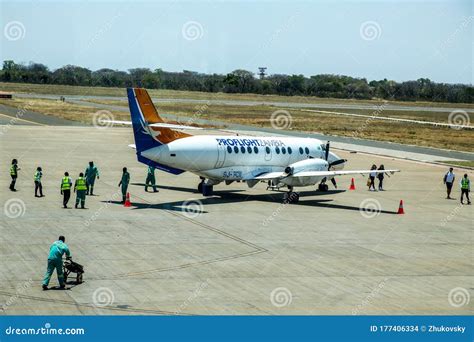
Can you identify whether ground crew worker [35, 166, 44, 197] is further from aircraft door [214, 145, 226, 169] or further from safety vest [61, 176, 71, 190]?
aircraft door [214, 145, 226, 169]

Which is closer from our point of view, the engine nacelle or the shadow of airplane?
the shadow of airplane

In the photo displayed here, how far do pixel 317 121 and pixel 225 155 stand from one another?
7309cm

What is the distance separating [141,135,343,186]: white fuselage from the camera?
35.4m

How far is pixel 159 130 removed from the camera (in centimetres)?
3503

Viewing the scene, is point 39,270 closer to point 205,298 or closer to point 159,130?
point 205,298

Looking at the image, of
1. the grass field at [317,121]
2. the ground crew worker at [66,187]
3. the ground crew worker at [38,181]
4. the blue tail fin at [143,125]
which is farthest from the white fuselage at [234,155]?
the grass field at [317,121]

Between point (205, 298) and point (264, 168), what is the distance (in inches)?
774

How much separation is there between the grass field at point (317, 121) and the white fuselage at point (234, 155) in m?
37.7

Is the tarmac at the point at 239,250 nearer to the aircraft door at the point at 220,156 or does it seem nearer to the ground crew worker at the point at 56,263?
the ground crew worker at the point at 56,263

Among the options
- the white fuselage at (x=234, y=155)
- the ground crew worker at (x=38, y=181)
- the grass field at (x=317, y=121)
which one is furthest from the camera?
the grass field at (x=317, y=121)

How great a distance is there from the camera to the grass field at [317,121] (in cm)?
8450

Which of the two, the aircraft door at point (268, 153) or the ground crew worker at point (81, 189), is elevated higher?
the aircraft door at point (268, 153)

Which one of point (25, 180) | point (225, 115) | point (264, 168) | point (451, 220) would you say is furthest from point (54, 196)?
point (225, 115)

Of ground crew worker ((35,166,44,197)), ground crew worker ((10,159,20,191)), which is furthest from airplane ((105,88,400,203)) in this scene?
ground crew worker ((10,159,20,191))
